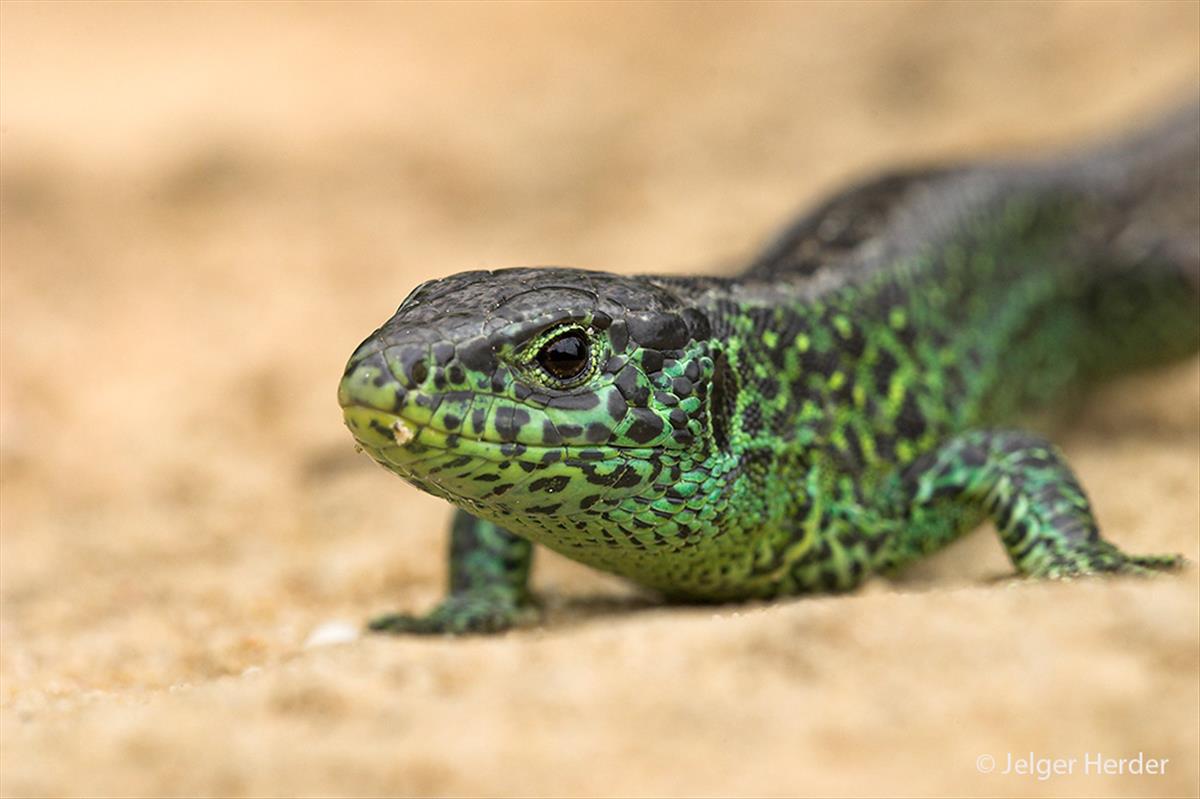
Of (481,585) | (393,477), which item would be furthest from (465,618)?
(393,477)

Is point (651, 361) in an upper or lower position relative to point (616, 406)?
upper

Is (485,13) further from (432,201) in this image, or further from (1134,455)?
(1134,455)

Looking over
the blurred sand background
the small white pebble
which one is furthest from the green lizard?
the blurred sand background

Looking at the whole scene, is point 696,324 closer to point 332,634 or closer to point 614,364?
point 614,364

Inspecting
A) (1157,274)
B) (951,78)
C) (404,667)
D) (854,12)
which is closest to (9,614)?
(404,667)

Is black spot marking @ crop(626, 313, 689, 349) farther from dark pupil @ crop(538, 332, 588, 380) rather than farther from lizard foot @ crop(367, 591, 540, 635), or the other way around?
lizard foot @ crop(367, 591, 540, 635)
